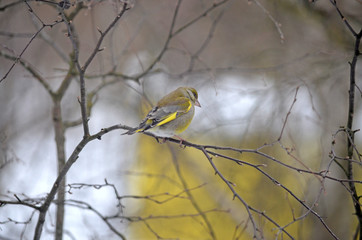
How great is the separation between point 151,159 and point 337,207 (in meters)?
2.96

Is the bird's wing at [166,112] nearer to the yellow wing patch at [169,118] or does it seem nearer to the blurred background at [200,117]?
the yellow wing patch at [169,118]

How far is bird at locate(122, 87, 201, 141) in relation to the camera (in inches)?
115

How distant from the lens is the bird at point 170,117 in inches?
115

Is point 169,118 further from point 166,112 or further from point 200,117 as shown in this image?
point 200,117

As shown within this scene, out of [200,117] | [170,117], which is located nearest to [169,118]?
[170,117]

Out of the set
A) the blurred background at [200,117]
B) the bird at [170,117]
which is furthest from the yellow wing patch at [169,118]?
the blurred background at [200,117]

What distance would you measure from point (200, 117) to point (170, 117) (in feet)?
Answer: 4.54

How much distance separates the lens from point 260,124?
4.87m

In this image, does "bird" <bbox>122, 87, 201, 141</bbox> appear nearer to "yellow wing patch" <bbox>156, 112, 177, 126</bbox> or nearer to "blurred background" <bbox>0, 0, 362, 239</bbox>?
"yellow wing patch" <bbox>156, 112, 177, 126</bbox>

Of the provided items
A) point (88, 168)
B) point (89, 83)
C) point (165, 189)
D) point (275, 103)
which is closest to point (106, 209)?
point (88, 168)

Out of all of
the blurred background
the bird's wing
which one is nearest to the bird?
the bird's wing

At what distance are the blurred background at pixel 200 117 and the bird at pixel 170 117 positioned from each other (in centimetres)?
22

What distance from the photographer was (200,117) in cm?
439

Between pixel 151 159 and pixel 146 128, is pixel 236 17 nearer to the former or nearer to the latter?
pixel 151 159
